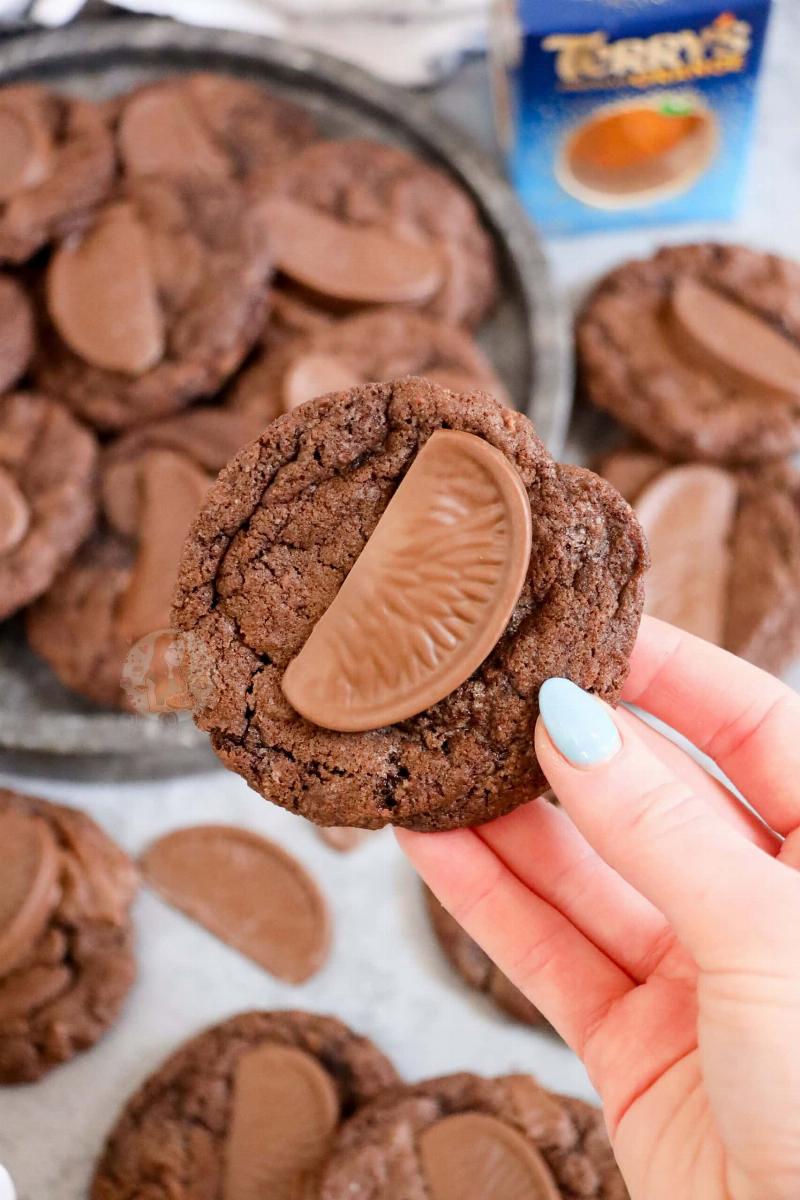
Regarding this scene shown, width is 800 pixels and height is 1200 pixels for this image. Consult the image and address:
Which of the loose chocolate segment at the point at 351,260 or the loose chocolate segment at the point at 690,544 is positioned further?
the loose chocolate segment at the point at 351,260

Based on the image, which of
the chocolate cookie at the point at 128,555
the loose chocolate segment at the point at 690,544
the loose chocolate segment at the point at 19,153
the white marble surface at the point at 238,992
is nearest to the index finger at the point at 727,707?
the loose chocolate segment at the point at 690,544

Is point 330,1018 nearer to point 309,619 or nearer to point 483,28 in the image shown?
point 309,619

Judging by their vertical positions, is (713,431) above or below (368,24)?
below

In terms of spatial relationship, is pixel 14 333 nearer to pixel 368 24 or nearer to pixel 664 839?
pixel 368 24

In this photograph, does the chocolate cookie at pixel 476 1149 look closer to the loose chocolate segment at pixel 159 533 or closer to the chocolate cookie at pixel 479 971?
the chocolate cookie at pixel 479 971

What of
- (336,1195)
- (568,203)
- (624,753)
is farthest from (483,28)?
(336,1195)

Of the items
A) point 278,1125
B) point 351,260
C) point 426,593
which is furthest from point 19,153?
point 278,1125

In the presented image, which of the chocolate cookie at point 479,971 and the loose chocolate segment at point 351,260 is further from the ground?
the loose chocolate segment at point 351,260
